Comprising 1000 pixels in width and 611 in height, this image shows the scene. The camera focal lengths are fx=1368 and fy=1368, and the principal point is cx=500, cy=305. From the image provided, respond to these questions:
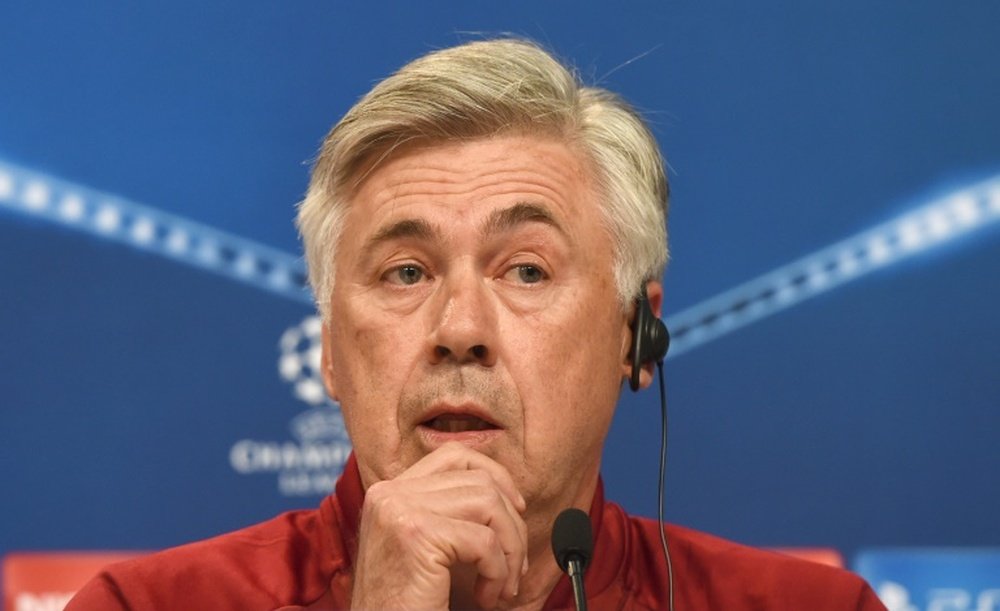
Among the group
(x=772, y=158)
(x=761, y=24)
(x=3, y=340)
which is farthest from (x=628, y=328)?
(x=3, y=340)

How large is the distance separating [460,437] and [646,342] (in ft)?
1.10

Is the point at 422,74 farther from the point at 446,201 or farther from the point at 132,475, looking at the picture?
the point at 132,475

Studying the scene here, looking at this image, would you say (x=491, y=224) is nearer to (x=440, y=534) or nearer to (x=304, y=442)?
(x=440, y=534)

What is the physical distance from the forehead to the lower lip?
34cm

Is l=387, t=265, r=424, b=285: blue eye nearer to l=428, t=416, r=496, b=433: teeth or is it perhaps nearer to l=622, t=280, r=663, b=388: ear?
l=428, t=416, r=496, b=433: teeth

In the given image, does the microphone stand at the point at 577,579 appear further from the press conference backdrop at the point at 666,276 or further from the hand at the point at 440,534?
the press conference backdrop at the point at 666,276

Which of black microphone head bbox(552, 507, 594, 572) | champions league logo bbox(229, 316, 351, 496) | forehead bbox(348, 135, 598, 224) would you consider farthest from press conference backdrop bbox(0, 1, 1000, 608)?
black microphone head bbox(552, 507, 594, 572)

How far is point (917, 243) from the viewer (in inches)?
107

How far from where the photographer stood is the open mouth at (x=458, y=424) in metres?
1.99

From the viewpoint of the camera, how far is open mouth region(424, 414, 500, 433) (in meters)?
1.99

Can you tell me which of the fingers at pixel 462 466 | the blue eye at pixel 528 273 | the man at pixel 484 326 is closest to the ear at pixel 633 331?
the man at pixel 484 326

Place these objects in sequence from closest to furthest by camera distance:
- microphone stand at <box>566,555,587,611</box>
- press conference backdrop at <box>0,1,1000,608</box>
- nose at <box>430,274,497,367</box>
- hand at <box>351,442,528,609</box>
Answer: microphone stand at <box>566,555,587,611</box> → hand at <box>351,442,528,609</box> → nose at <box>430,274,497,367</box> → press conference backdrop at <box>0,1,1000,608</box>

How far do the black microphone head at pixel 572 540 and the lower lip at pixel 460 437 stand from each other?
33 cm

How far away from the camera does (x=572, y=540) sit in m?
1.65
